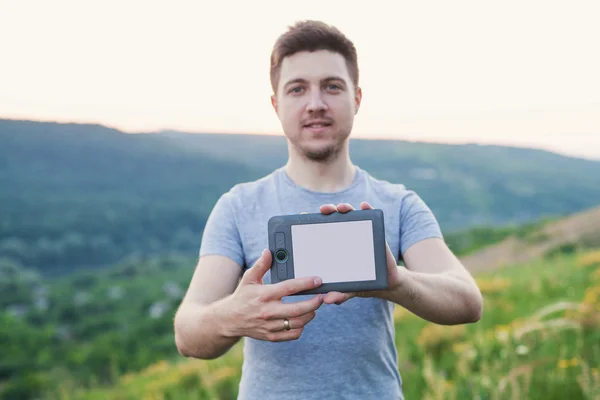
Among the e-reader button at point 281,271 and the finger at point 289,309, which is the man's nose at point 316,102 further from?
the finger at point 289,309

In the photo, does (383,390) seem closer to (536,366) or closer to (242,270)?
(242,270)

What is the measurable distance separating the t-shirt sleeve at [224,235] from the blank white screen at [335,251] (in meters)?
0.43

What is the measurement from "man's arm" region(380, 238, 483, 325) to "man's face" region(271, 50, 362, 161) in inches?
21.3

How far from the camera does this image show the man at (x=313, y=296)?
198 cm

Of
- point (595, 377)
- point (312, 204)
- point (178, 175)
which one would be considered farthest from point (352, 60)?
point (178, 175)

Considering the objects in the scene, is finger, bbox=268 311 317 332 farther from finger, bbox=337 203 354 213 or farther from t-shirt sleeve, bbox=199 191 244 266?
t-shirt sleeve, bbox=199 191 244 266

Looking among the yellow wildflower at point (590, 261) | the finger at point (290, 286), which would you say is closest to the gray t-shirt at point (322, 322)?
the finger at point (290, 286)

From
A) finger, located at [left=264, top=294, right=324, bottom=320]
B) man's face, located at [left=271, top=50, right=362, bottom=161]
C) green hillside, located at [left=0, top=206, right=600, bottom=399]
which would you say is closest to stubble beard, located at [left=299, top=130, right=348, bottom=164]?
man's face, located at [left=271, top=50, right=362, bottom=161]

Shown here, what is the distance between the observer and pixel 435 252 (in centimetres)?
218

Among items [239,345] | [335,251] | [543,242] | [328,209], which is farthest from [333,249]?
[543,242]

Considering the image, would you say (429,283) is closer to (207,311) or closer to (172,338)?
(207,311)

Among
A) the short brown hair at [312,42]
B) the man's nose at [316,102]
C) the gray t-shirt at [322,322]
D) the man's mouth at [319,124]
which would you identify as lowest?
the gray t-shirt at [322,322]

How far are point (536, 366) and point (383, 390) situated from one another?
1849 millimetres

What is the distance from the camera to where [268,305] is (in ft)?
5.39
